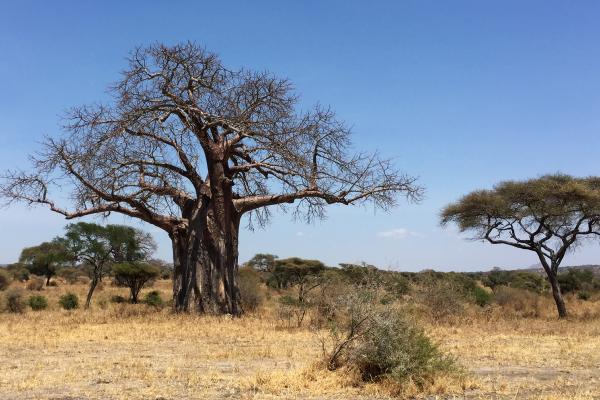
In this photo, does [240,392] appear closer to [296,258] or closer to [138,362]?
[138,362]

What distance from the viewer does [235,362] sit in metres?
8.27

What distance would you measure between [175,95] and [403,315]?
30.1 feet

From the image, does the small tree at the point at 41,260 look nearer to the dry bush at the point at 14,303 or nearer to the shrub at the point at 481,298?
the dry bush at the point at 14,303

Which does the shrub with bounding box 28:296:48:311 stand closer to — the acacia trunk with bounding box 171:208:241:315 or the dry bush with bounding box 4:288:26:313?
the dry bush with bounding box 4:288:26:313

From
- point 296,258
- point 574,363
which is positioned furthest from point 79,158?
point 296,258

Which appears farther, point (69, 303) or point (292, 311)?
point (69, 303)

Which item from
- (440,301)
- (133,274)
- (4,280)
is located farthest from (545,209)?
(4,280)

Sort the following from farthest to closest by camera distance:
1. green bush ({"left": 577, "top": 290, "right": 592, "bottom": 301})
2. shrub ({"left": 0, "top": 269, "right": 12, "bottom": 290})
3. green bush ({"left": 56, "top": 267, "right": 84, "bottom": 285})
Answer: green bush ({"left": 56, "top": 267, "right": 84, "bottom": 285})
shrub ({"left": 0, "top": 269, "right": 12, "bottom": 290})
green bush ({"left": 577, "top": 290, "right": 592, "bottom": 301})

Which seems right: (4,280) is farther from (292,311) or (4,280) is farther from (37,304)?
(292,311)

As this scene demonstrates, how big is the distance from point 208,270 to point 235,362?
23.9 feet

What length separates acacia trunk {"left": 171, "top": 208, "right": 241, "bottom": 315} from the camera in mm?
15266

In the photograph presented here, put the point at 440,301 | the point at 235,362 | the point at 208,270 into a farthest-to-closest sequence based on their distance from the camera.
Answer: the point at 440,301 → the point at 208,270 → the point at 235,362

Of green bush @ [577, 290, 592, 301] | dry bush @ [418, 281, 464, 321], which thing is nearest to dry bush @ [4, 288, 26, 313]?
dry bush @ [418, 281, 464, 321]

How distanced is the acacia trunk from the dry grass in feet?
3.32
